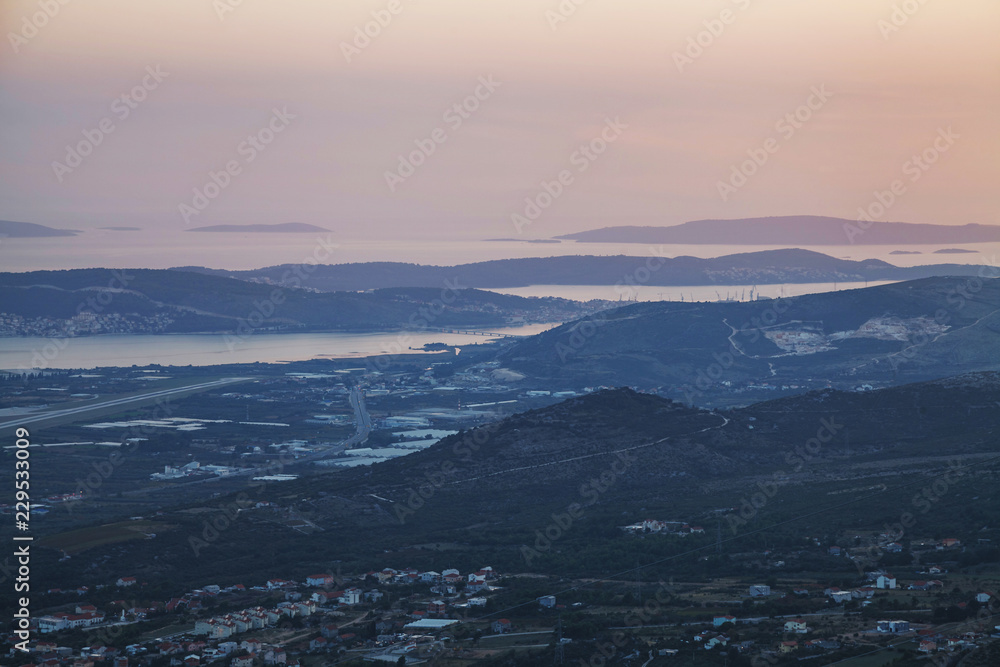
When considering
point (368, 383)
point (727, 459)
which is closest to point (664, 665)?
point (727, 459)

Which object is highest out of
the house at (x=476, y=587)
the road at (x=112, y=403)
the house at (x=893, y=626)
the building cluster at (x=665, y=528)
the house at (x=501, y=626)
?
the road at (x=112, y=403)

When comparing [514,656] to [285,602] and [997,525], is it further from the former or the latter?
[997,525]

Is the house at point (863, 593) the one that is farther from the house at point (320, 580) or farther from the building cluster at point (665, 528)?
the house at point (320, 580)

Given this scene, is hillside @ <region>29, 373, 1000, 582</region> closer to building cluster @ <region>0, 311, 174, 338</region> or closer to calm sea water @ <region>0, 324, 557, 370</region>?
calm sea water @ <region>0, 324, 557, 370</region>

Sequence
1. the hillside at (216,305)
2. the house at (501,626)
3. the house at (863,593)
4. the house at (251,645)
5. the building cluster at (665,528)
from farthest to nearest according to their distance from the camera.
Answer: the hillside at (216,305) → the building cluster at (665,528) → the house at (863,593) → the house at (501,626) → the house at (251,645)

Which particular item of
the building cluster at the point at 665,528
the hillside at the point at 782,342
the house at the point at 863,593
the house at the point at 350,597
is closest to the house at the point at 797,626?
the house at the point at 863,593

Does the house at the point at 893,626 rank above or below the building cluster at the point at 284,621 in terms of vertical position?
below

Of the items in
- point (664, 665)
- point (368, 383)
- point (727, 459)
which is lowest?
point (664, 665)
